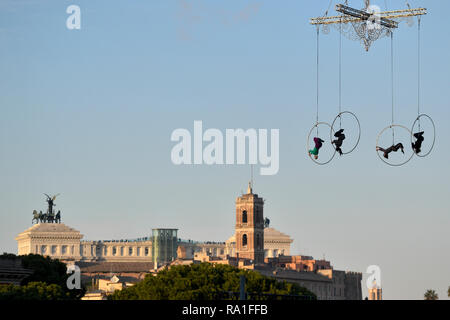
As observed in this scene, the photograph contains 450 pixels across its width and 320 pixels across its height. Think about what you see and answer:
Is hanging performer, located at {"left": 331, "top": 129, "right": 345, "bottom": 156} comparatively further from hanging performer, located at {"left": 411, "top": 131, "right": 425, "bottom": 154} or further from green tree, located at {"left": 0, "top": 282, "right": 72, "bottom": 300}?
green tree, located at {"left": 0, "top": 282, "right": 72, "bottom": 300}

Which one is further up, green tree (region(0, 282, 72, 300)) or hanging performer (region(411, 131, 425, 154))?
hanging performer (region(411, 131, 425, 154))

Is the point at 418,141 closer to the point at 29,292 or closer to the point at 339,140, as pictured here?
the point at 339,140

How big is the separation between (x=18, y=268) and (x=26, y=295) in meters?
12.2

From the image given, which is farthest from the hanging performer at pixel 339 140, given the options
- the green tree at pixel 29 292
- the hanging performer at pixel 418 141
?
the green tree at pixel 29 292

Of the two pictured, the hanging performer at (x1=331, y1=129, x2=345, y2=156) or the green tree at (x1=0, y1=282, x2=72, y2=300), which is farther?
the green tree at (x1=0, y1=282, x2=72, y2=300)

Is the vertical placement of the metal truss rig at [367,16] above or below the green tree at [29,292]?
above

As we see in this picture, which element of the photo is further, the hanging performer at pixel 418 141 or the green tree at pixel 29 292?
the green tree at pixel 29 292

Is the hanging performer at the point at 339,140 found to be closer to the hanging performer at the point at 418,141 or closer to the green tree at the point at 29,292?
the hanging performer at the point at 418,141

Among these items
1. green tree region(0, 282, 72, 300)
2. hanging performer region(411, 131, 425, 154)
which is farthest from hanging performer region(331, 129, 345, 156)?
green tree region(0, 282, 72, 300)

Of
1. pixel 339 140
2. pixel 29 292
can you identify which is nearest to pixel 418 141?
pixel 339 140
